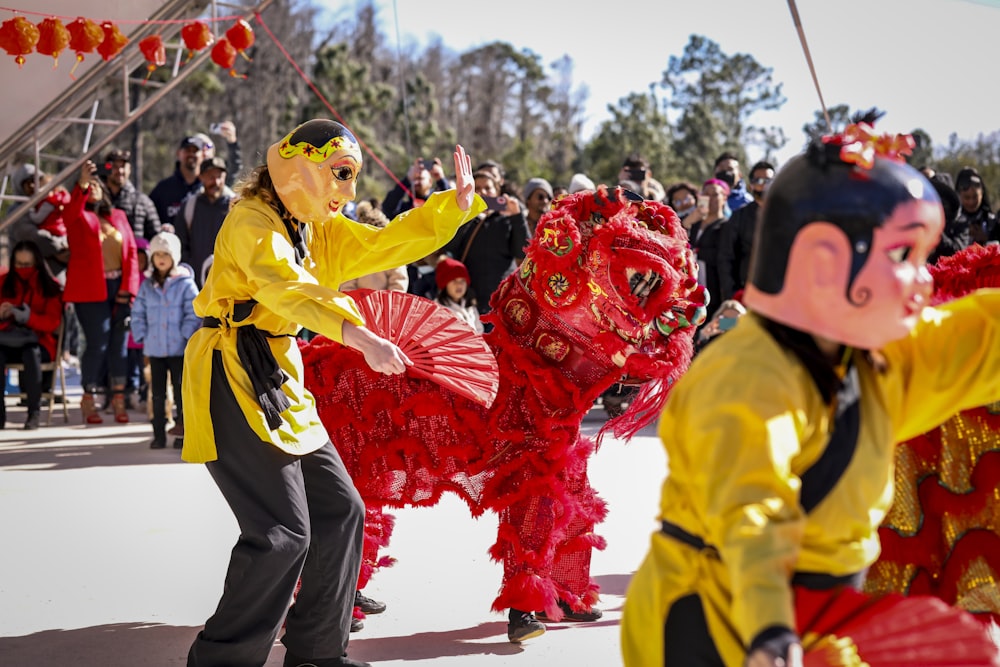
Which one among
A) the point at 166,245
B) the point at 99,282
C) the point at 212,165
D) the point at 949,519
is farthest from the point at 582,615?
the point at 99,282

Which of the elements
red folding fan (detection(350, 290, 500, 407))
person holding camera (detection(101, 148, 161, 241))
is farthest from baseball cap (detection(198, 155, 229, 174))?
red folding fan (detection(350, 290, 500, 407))

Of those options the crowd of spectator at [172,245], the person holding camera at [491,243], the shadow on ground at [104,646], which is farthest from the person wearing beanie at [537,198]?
the shadow on ground at [104,646]

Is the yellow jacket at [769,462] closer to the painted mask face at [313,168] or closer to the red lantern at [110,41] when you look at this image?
the painted mask face at [313,168]

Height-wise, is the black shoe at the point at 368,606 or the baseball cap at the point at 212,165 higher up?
the baseball cap at the point at 212,165

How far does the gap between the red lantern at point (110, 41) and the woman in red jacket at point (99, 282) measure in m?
0.86

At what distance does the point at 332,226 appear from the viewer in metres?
3.48

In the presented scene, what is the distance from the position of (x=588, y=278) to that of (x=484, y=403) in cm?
52

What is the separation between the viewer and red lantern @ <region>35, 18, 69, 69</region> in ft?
25.7

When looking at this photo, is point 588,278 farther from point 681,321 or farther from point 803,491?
point 803,491

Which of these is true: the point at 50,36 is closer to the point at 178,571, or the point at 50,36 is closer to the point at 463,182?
the point at 178,571

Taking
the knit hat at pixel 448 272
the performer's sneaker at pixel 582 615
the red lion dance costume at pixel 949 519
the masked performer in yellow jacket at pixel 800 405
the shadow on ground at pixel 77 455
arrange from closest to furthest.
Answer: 1. the masked performer in yellow jacket at pixel 800 405
2. the red lion dance costume at pixel 949 519
3. the performer's sneaker at pixel 582 615
4. the shadow on ground at pixel 77 455
5. the knit hat at pixel 448 272

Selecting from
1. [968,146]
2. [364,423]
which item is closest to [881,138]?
[364,423]

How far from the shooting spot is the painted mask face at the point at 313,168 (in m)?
Answer: 3.20

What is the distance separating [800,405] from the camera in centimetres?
176
